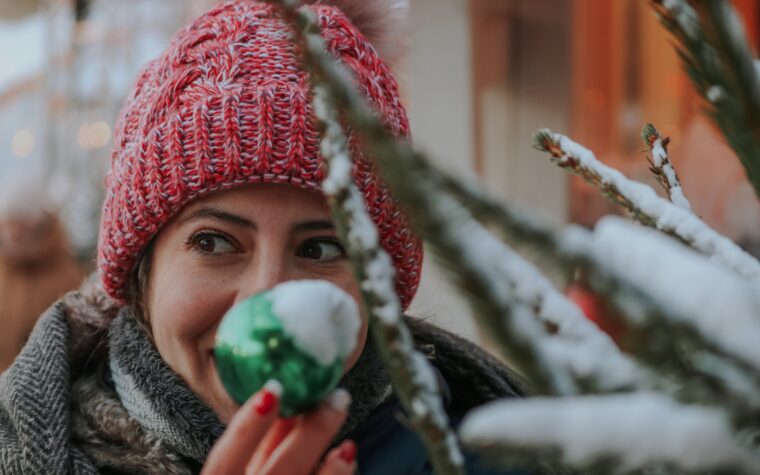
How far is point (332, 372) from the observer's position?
0.62m

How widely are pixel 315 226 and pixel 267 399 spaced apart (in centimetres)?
54

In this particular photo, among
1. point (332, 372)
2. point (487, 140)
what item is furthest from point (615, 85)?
point (332, 372)

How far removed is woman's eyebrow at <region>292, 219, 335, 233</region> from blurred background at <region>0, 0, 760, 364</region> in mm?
220

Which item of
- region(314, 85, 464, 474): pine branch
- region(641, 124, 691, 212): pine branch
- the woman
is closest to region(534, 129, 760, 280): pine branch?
region(641, 124, 691, 212): pine branch

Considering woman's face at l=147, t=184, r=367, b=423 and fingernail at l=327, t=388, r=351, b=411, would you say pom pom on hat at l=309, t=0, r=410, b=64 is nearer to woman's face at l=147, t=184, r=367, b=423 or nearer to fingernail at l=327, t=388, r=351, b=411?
woman's face at l=147, t=184, r=367, b=423

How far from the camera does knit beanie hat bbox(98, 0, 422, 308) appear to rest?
110 centimetres

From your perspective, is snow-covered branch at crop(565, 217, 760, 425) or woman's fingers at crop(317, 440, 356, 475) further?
woman's fingers at crop(317, 440, 356, 475)

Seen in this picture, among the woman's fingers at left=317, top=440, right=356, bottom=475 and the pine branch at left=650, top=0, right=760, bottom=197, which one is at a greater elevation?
the pine branch at left=650, top=0, right=760, bottom=197

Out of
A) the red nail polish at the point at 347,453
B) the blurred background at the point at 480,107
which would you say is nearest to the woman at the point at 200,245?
the blurred background at the point at 480,107

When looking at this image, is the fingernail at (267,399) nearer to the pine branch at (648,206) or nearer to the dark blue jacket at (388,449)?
the pine branch at (648,206)

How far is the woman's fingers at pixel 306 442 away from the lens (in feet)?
1.99

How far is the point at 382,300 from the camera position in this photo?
0.44m

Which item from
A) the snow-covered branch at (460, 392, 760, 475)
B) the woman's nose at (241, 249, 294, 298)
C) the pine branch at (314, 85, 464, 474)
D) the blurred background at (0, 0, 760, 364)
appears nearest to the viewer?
the snow-covered branch at (460, 392, 760, 475)

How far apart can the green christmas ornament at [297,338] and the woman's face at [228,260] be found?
0.41m
